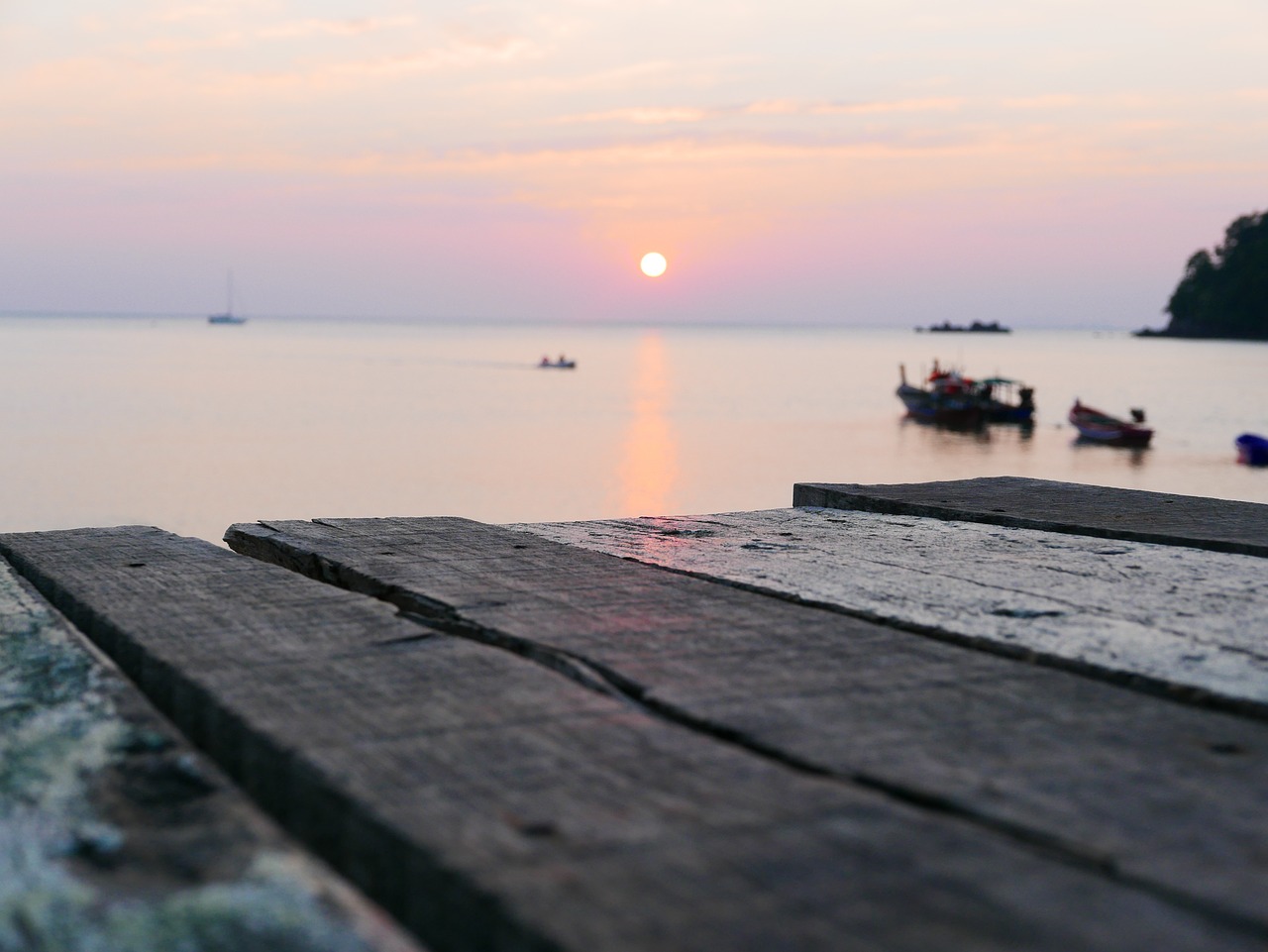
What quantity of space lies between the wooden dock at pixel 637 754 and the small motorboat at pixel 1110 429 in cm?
6211

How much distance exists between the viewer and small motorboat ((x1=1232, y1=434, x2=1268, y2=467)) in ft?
179

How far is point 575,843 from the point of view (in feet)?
4.65

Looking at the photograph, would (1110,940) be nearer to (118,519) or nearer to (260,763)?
(260,763)

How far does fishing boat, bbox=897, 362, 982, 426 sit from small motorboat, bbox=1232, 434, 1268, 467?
1892cm

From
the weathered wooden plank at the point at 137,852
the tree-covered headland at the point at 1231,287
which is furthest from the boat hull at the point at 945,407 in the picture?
the tree-covered headland at the point at 1231,287

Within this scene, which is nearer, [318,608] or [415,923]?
[415,923]

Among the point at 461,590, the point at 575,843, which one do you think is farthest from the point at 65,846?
the point at 461,590

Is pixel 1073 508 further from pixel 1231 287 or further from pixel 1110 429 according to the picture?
pixel 1231 287

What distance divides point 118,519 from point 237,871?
36.1m

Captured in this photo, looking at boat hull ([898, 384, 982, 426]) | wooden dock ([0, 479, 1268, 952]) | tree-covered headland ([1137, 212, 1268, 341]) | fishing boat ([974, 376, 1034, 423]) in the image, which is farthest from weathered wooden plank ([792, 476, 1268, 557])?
tree-covered headland ([1137, 212, 1268, 341])

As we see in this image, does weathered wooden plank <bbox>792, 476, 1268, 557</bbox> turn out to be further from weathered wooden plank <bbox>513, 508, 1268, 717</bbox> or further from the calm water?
the calm water

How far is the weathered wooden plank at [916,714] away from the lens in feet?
4.99

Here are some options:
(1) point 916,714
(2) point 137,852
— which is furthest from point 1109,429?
(2) point 137,852

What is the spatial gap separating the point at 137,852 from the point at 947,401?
74856mm
